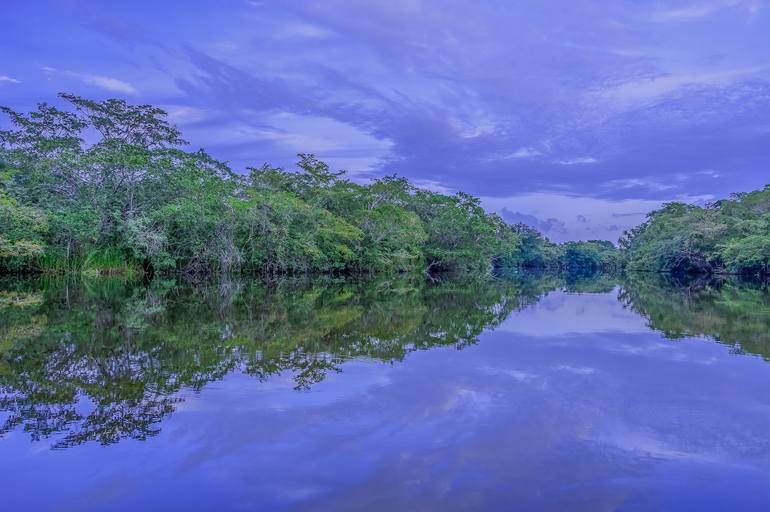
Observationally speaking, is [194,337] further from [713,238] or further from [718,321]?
[713,238]

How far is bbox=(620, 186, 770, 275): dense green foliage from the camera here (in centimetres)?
3384

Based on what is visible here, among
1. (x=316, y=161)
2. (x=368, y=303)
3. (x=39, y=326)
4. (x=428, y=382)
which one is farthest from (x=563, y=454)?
(x=316, y=161)

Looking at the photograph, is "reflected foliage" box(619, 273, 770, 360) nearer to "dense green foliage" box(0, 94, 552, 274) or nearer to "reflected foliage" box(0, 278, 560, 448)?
"reflected foliage" box(0, 278, 560, 448)

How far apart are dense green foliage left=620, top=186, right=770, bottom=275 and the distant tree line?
2254 centimetres

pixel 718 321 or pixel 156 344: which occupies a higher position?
pixel 718 321

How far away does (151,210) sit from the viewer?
21.1 meters

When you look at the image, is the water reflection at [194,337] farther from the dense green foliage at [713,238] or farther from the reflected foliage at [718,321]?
the dense green foliage at [713,238]

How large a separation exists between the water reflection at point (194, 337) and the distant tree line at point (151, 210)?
16.7 feet

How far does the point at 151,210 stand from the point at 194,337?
15.7 m

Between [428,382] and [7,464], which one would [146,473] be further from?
[428,382]

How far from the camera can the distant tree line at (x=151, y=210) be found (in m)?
19.1

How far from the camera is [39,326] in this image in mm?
7848

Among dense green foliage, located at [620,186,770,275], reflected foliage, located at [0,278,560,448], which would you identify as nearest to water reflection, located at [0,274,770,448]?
reflected foliage, located at [0,278,560,448]

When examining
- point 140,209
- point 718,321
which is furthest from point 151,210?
point 718,321
